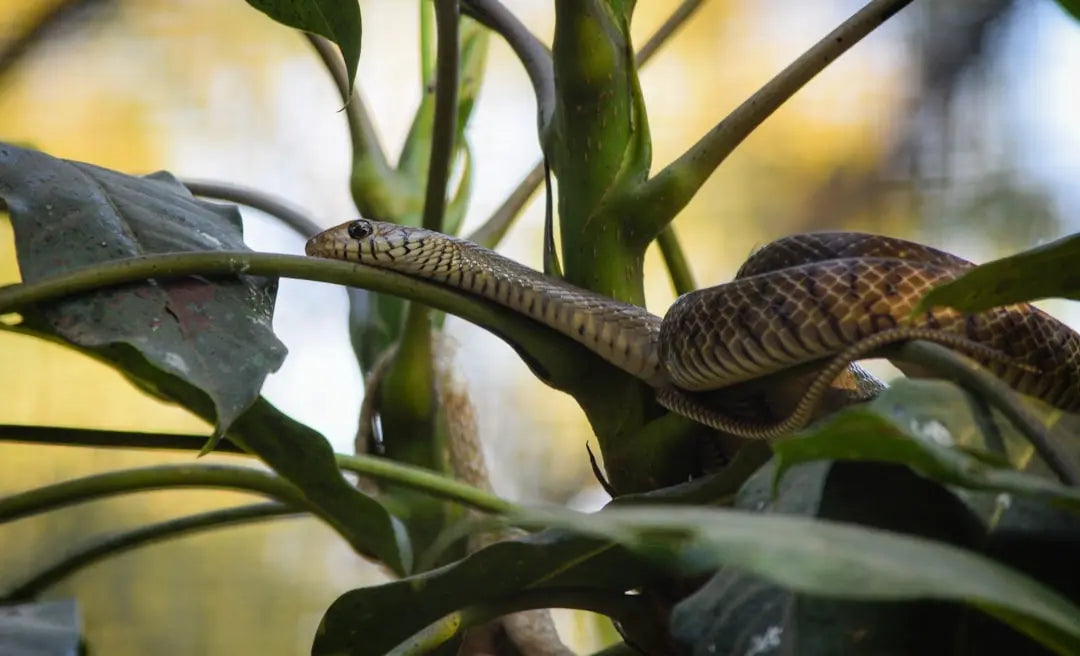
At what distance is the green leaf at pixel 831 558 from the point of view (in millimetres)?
381

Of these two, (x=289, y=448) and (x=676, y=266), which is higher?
(x=676, y=266)

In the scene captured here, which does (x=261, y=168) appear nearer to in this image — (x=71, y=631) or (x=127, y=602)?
(x=127, y=602)

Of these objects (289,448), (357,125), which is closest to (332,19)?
(289,448)

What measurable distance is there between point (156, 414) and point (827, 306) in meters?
2.46

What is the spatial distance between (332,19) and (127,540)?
0.69 m

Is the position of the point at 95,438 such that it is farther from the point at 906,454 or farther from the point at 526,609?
the point at 906,454

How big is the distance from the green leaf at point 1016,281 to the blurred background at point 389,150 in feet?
6.94

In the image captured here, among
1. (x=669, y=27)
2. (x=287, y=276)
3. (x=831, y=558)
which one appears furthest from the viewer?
(x=669, y=27)

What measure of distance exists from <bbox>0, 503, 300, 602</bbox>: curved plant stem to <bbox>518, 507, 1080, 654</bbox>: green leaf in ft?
3.05

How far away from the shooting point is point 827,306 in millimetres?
940

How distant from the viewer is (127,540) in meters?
1.27

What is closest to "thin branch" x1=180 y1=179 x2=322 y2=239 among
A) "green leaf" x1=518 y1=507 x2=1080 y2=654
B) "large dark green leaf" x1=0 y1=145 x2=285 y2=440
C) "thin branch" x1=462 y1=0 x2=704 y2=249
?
"thin branch" x1=462 y1=0 x2=704 y2=249

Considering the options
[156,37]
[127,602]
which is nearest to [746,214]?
[156,37]

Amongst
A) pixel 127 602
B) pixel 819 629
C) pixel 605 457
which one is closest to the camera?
pixel 819 629
